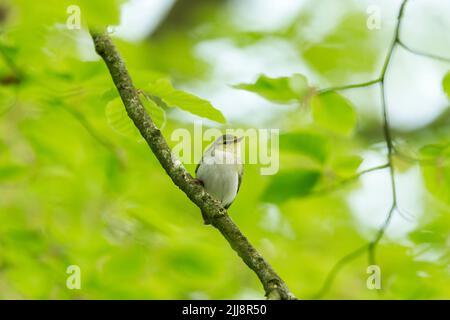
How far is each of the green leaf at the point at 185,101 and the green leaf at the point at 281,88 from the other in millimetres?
494

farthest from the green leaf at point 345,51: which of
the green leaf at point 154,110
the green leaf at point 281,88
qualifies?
the green leaf at point 154,110

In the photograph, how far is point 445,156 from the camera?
3324 millimetres

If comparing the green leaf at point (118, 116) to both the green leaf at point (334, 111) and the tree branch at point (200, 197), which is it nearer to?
the tree branch at point (200, 197)

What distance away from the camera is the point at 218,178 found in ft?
14.0

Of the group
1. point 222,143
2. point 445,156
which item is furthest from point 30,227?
point 445,156

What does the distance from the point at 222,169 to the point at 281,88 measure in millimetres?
1257

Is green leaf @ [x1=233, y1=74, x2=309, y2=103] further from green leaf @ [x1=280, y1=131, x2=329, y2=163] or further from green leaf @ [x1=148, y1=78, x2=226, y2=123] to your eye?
green leaf @ [x1=148, y1=78, x2=226, y2=123]

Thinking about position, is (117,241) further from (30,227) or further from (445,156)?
(445,156)

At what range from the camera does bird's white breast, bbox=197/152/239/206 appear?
168 inches

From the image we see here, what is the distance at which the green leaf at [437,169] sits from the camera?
3.32 m

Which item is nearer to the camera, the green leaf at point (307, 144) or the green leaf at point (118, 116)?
the green leaf at point (118, 116)

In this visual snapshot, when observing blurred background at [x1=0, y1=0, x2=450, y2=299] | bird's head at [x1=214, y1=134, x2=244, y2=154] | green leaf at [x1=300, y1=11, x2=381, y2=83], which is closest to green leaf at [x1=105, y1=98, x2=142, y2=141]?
blurred background at [x1=0, y1=0, x2=450, y2=299]

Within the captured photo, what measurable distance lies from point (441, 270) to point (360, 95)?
5.60 m

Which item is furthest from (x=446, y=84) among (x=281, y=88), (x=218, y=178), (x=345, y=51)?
(x=345, y=51)
